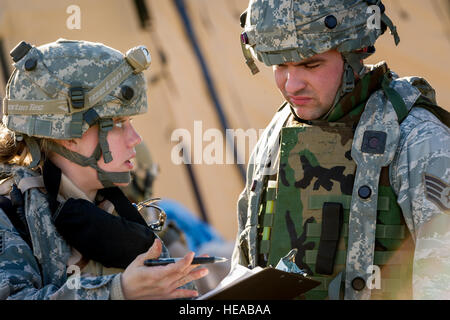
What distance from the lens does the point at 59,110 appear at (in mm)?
3146

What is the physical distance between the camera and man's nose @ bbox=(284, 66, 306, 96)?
11.6 feet

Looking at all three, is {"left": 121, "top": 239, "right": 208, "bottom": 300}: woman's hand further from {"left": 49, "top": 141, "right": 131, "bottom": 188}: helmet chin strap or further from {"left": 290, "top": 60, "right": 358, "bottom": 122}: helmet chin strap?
{"left": 290, "top": 60, "right": 358, "bottom": 122}: helmet chin strap

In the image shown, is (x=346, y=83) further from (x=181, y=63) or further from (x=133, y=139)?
(x=181, y=63)

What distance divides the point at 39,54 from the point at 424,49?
4.29 metres

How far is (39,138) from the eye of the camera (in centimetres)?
325

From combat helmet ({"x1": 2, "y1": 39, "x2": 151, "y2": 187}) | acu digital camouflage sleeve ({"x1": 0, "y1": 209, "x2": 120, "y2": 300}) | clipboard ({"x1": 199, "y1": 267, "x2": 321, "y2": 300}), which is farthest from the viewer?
combat helmet ({"x1": 2, "y1": 39, "x2": 151, "y2": 187})

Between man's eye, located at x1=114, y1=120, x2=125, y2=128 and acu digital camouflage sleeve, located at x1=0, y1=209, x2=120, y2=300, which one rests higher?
man's eye, located at x1=114, y1=120, x2=125, y2=128

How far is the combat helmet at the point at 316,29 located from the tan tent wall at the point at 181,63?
11.5ft

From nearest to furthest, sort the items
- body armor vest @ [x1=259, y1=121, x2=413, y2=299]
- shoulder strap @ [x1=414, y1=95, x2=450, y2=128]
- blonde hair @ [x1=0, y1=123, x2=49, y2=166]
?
blonde hair @ [x1=0, y1=123, x2=49, y2=166] → body armor vest @ [x1=259, y1=121, x2=413, y2=299] → shoulder strap @ [x1=414, y1=95, x2=450, y2=128]

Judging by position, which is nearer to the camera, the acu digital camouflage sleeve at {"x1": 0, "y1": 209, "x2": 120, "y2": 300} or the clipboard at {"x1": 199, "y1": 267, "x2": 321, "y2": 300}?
the clipboard at {"x1": 199, "y1": 267, "x2": 321, "y2": 300}

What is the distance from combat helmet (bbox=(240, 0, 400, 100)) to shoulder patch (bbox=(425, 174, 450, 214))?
609 millimetres

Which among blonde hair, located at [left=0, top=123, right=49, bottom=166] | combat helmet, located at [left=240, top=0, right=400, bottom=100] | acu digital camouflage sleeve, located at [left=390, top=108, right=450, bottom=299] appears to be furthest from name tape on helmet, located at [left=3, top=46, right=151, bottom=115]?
acu digital camouflage sleeve, located at [left=390, top=108, right=450, bottom=299]

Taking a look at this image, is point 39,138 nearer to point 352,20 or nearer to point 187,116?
point 352,20

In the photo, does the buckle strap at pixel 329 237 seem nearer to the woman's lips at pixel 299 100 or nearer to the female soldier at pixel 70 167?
the woman's lips at pixel 299 100
